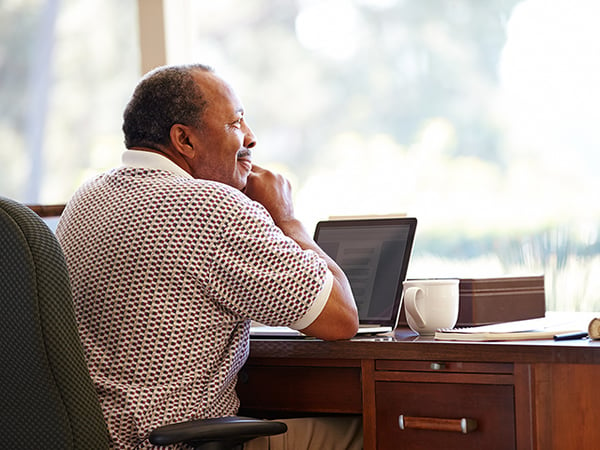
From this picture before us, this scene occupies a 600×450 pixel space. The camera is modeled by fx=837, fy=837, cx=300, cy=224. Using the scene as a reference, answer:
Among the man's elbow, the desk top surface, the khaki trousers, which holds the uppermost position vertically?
the man's elbow

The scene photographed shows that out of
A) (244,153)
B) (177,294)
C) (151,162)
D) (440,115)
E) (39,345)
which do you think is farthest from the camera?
(440,115)

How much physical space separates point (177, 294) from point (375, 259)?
1.76 ft

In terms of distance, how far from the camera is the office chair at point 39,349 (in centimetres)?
117

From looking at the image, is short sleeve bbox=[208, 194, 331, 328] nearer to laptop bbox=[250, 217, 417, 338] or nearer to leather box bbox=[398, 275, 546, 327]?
laptop bbox=[250, 217, 417, 338]

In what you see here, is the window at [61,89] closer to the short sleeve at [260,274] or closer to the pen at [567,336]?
the short sleeve at [260,274]

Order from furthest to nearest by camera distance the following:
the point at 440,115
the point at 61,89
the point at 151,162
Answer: the point at 61,89, the point at 440,115, the point at 151,162

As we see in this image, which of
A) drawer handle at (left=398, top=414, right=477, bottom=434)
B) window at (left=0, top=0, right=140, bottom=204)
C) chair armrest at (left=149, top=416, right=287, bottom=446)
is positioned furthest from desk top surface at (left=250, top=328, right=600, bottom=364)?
window at (left=0, top=0, right=140, bottom=204)

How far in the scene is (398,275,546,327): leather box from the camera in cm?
176

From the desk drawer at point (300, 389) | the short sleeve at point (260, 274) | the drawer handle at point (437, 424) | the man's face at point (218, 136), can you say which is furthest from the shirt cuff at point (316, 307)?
the man's face at point (218, 136)

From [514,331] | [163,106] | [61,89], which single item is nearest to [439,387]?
[514,331]

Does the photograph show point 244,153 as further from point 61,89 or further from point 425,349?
point 61,89

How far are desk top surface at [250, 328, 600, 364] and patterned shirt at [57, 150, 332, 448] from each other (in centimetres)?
10

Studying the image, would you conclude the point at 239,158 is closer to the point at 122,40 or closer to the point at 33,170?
the point at 122,40

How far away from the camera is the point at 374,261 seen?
180cm
